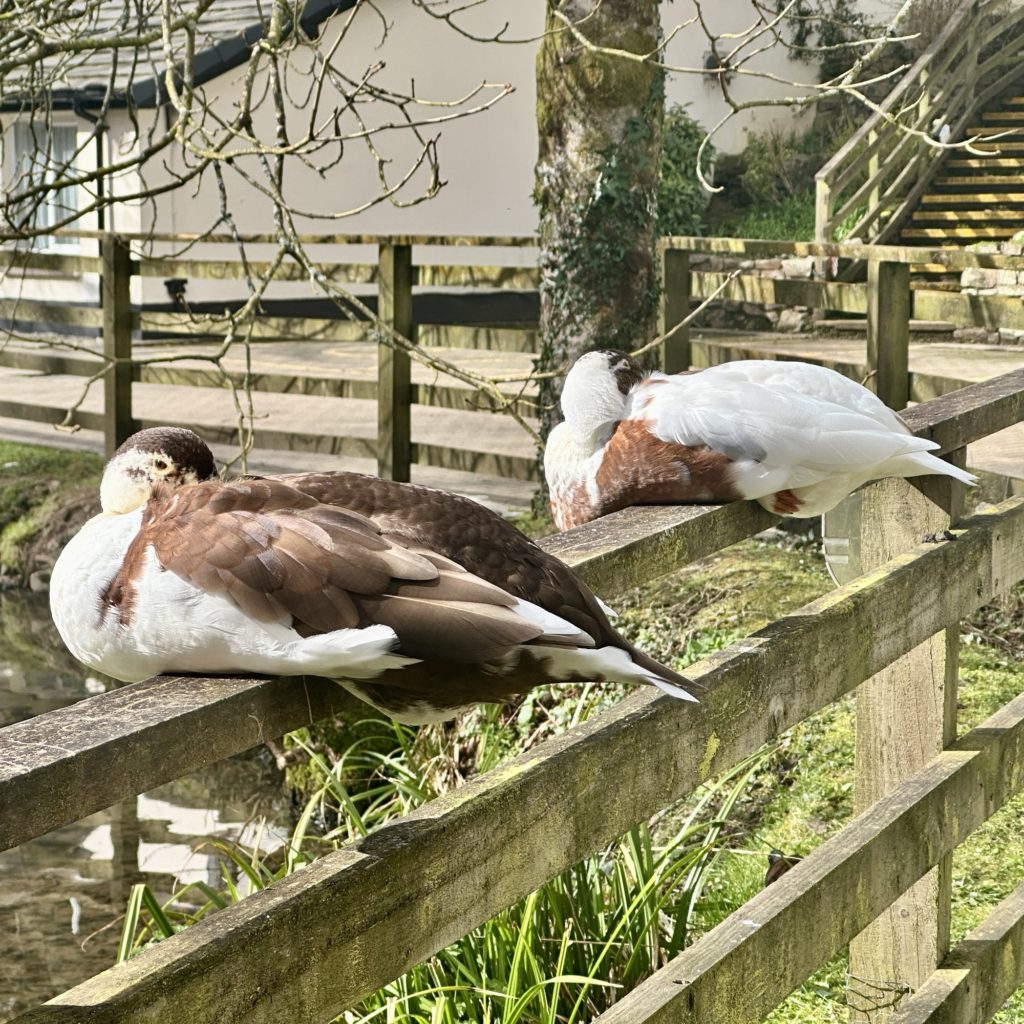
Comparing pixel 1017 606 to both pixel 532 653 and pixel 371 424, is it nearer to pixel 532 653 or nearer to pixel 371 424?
pixel 532 653

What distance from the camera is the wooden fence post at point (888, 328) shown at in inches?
228

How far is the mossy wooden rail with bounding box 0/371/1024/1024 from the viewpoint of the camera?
113 centimetres

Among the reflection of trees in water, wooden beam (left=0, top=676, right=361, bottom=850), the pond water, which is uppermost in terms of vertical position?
wooden beam (left=0, top=676, right=361, bottom=850)

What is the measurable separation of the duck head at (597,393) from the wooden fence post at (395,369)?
15.6 ft

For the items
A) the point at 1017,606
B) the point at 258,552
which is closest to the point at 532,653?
the point at 258,552

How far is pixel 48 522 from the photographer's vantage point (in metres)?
8.17

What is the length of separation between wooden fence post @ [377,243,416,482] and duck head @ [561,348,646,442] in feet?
15.6

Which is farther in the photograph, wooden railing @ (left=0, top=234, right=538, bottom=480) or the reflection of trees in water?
wooden railing @ (left=0, top=234, right=538, bottom=480)

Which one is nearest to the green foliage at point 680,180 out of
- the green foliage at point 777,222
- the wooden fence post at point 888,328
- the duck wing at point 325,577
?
the green foliage at point 777,222

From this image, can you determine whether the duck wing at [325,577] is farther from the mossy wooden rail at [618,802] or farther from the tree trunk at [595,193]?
the tree trunk at [595,193]

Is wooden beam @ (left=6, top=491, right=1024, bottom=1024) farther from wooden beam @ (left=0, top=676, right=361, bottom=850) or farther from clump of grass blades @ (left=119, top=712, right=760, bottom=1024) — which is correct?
clump of grass blades @ (left=119, top=712, right=760, bottom=1024)

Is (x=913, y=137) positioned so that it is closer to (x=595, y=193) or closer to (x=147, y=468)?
(x=595, y=193)

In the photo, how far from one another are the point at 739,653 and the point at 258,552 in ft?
2.41

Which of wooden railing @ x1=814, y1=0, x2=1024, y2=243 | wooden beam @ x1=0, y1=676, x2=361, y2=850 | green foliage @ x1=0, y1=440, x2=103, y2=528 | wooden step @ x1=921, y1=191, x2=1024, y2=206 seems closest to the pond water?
green foliage @ x1=0, y1=440, x2=103, y2=528
